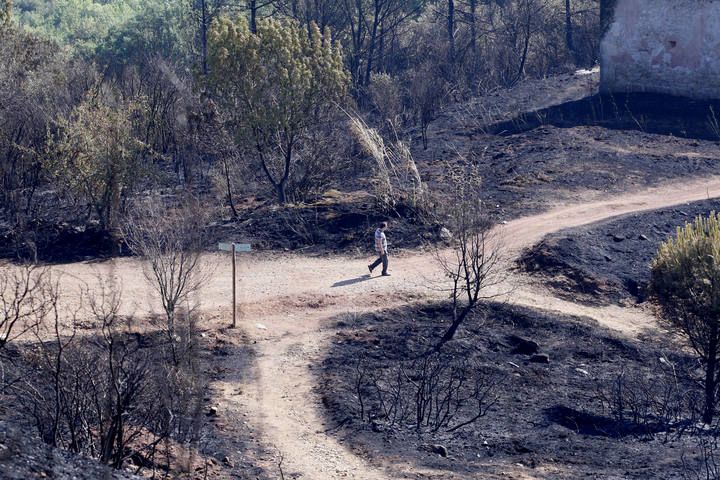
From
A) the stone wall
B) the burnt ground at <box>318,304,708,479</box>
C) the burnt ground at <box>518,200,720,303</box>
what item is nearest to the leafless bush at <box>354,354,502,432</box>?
the burnt ground at <box>318,304,708,479</box>

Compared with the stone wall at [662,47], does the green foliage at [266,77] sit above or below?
below

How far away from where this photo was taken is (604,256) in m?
18.1

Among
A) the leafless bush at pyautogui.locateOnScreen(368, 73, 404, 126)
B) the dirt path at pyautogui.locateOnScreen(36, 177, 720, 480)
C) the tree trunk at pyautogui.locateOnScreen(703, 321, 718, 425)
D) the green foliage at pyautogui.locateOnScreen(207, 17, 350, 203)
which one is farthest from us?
the leafless bush at pyautogui.locateOnScreen(368, 73, 404, 126)

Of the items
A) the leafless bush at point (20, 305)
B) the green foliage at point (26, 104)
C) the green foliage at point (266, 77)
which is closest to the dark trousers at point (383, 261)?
the green foliage at point (266, 77)

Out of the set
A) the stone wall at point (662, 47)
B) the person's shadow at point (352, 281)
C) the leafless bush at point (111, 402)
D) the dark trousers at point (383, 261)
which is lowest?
the leafless bush at point (111, 402)

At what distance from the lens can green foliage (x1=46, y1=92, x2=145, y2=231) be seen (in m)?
19.2

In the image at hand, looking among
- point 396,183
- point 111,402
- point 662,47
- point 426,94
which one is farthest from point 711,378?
point 426,94

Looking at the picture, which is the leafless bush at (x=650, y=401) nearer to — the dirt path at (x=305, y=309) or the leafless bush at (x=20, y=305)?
the dirt path at (x=305, y=309)

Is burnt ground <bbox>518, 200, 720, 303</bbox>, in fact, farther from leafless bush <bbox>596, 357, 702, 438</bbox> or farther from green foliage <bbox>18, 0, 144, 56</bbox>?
green foliage <bbox>18, 0, 144, 56</bbox>

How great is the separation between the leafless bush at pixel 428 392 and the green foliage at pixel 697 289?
2.50 metres

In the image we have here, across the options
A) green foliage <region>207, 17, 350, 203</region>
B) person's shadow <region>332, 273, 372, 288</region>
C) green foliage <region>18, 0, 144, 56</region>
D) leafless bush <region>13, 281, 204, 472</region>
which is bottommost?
leafless bush <region>13, 281, 204, 472</region>

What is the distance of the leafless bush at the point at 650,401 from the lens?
490 inches

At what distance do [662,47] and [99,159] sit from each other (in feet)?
49.1

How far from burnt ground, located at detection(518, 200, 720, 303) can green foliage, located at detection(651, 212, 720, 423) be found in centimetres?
381
